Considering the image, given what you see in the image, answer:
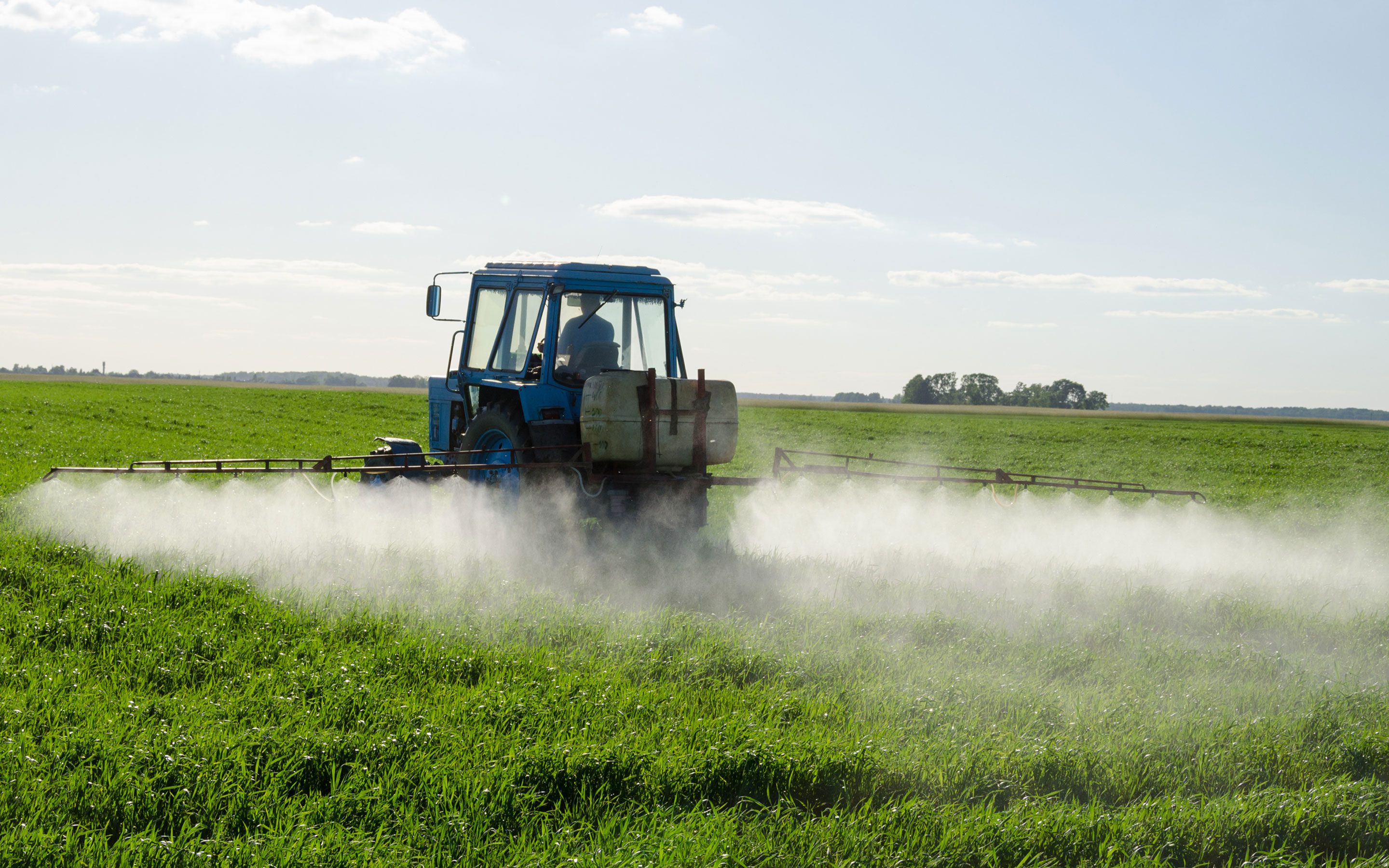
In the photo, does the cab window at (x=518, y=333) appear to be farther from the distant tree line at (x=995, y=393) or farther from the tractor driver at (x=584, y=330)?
the distant tree line at (x=995, y=393)

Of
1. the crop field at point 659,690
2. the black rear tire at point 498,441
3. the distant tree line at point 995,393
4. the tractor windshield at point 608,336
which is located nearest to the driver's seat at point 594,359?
the tractor windshield at point 608,336

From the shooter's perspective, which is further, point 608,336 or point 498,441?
point 608,336

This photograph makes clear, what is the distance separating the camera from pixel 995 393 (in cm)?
11194

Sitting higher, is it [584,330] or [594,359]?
[584,330]

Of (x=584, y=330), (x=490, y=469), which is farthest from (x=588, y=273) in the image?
(x=490, y=469)

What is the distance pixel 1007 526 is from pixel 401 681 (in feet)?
23.9

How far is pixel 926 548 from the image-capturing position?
984 centimetres

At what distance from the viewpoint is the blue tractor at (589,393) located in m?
8.68

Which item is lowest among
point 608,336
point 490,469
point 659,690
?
point 659,690

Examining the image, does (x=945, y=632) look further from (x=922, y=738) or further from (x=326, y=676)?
(x=326, y=676)

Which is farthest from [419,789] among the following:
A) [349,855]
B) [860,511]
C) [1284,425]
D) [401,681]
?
[1284,425]

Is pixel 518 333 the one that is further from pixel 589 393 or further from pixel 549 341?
pixel 589 393

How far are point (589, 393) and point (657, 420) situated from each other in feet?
2.03

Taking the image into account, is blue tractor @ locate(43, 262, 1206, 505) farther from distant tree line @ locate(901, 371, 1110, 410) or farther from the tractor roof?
distant tree line @ locate(901, 371, 1110, 410)
